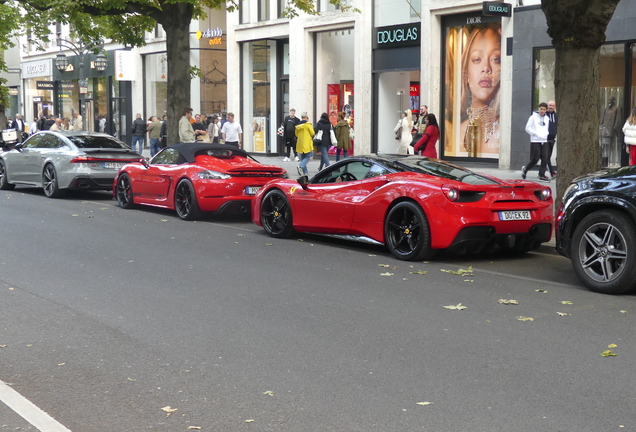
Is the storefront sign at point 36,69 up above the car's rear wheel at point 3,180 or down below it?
above

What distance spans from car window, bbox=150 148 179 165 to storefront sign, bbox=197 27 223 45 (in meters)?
20.4

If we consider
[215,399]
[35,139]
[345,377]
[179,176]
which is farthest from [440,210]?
[35,139]

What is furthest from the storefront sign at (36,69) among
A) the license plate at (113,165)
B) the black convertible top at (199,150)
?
the black convertible top at (199,150)

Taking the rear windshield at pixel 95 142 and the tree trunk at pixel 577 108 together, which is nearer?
the tree trunk at pixel 577 108

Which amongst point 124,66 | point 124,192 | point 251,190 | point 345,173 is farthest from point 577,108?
point 124,66

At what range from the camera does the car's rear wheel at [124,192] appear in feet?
51.4

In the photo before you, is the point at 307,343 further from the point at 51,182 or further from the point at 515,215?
the point at 51,182

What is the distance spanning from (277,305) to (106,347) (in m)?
1.78

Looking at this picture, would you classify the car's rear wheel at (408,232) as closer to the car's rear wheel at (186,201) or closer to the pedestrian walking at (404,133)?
the car's rear wheel at (186,201)

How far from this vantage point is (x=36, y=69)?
168 feet

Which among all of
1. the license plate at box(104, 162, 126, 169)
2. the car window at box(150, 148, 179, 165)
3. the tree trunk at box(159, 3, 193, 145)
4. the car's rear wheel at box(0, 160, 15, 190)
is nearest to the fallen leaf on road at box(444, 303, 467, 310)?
the car window at box(150, 148, 179, 165)

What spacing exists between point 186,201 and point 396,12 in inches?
545

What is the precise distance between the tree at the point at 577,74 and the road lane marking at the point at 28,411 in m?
7.80

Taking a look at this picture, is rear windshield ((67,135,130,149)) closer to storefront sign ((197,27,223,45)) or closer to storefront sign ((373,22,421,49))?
storefront sign ((373,22,421,49))
